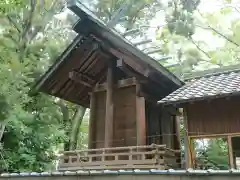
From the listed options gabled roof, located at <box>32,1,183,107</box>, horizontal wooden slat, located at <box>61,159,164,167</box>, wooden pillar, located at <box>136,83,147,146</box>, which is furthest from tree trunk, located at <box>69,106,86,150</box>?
wooden pillar, located at <box>136,83,147,146</box>

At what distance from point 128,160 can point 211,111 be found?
2806mm

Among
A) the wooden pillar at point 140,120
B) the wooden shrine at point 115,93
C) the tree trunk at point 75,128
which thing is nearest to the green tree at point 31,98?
the tree trunk at point 75,128

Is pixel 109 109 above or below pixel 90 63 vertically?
below

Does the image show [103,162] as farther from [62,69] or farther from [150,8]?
[150,8]

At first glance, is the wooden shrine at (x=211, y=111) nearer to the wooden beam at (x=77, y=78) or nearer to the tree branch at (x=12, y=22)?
the wooden beam at (x=77, y=78)

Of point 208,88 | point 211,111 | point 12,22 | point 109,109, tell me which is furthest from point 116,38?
point 12,22

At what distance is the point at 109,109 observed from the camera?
10484 millimetres

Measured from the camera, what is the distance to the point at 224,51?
1756cm

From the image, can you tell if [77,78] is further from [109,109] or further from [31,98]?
[31,98]

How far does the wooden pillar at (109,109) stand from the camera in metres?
10.2

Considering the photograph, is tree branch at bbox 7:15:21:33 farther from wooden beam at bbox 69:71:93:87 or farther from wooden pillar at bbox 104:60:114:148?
wooden pillar at bbox 104:60:114:148

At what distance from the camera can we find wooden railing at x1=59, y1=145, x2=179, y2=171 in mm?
8656

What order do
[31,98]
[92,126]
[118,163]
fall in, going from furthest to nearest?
[31,98] < [92,126] < [118,163]

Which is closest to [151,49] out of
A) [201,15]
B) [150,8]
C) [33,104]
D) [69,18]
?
[150,8]
